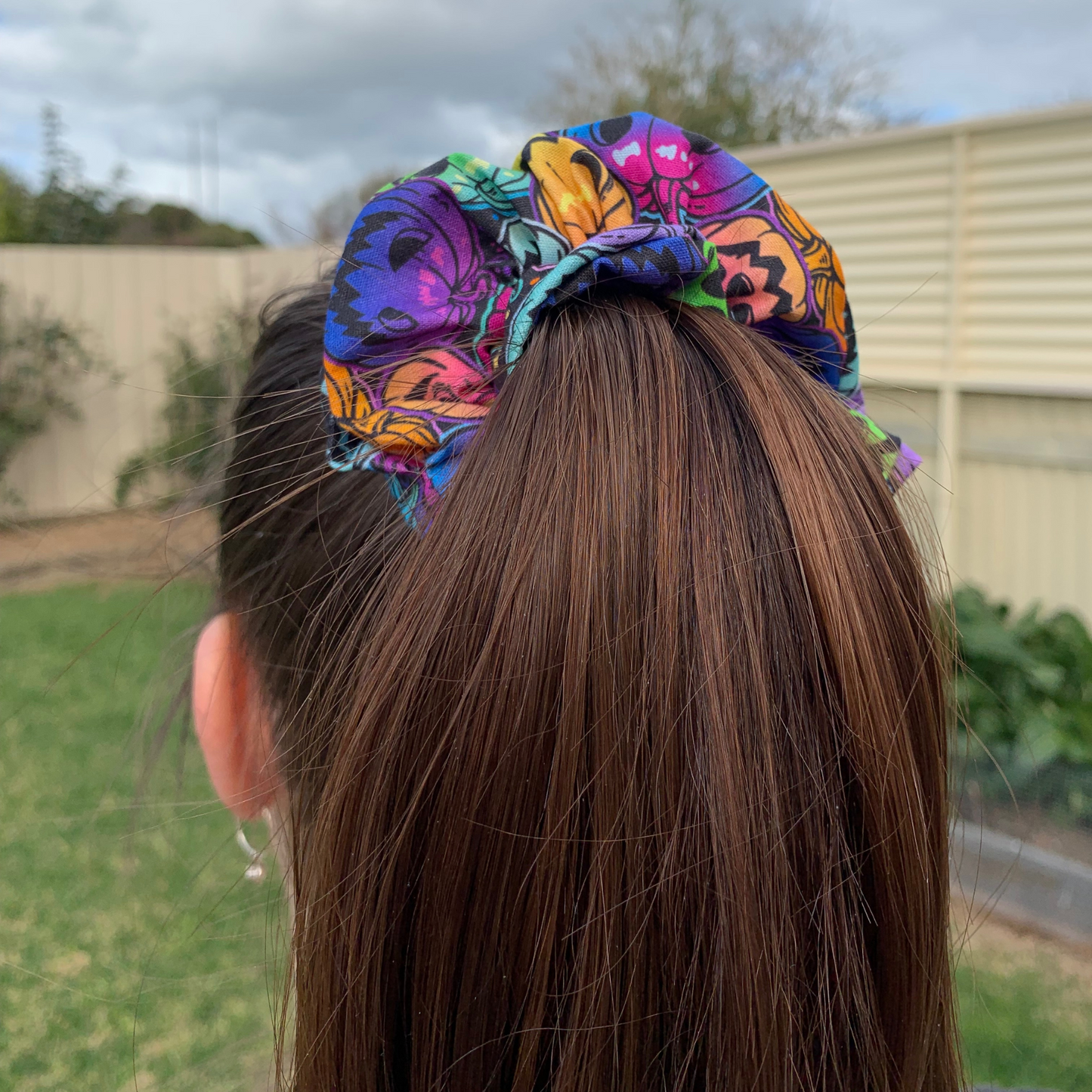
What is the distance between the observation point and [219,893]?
10.2 feet

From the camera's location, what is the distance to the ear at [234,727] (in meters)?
0.91

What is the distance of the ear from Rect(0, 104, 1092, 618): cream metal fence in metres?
2.92

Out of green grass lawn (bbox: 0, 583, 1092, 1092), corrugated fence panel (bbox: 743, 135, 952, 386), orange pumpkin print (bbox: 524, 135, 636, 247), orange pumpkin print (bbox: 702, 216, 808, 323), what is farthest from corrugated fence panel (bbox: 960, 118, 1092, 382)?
orange pumpkin print (bbox: 524, 135, 636, 247)

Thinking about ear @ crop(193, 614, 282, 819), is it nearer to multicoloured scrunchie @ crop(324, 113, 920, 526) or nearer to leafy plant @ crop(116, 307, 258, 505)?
leafy plant @ crop(116, 307, 258, 505)

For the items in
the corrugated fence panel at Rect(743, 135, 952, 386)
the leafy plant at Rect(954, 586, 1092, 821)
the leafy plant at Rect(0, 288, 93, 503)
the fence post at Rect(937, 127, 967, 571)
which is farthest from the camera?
the leafy plant at Rect(0, 288, 93, 503)

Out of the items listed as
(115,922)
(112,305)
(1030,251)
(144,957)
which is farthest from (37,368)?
(1030,251)

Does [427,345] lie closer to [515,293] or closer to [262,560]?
[515,293]

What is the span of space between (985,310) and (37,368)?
258 inches

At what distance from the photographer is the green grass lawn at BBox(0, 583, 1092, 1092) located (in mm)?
2340

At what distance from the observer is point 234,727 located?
94cm

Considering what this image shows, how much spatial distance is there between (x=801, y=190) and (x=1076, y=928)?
11.4 feet

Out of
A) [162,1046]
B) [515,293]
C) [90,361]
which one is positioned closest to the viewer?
[515,293]

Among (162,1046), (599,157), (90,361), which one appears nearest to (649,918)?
(599,157)

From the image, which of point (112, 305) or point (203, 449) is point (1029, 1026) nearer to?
point (203, 449)
